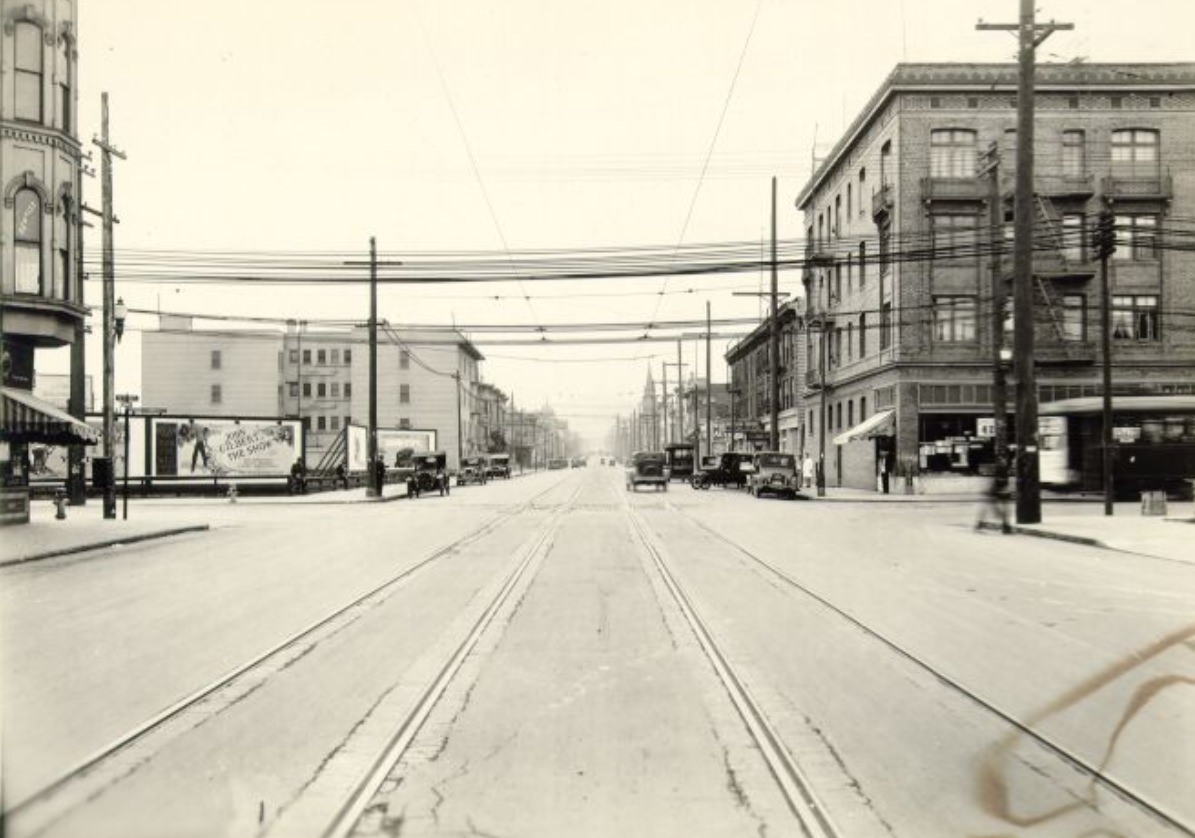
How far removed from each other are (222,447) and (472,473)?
27.9 meters

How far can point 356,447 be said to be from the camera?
5312cm

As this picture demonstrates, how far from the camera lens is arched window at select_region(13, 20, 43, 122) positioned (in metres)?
14.2

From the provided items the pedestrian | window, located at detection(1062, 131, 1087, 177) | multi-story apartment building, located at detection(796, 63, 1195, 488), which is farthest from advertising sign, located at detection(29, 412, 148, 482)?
window, located at detection(1062, 131, 1087, 177)

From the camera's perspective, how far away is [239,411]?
8762 centimetres

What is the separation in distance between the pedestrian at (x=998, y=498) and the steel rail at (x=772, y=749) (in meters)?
14.5

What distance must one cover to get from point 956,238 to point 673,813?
128ft

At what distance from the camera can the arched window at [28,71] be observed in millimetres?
14180

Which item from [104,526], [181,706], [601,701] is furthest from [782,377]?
[181,706]

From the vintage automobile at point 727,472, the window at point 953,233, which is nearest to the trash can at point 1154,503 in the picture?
the window at point 953,233

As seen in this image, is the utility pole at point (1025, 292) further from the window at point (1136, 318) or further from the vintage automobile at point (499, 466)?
the vintage automobile at point (499, 466)

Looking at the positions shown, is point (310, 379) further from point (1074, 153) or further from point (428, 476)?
point (1074, 153)

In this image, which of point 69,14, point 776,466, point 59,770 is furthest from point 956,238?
point 59,770

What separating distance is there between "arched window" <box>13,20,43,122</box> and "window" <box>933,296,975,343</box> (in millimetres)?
31583

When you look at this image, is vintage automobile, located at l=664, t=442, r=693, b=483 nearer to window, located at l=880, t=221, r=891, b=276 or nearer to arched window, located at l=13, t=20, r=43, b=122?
window, located at l=880, t=221, r=891, b=276
